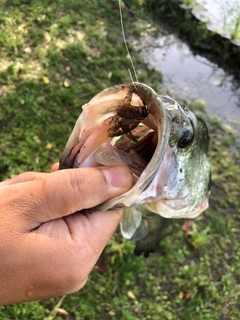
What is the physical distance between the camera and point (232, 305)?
375cm

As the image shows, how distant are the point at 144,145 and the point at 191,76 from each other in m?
4.44

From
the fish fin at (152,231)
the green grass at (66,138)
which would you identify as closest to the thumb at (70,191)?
the fish fin at (152,231)

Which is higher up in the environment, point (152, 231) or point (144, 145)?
point (144, 145)

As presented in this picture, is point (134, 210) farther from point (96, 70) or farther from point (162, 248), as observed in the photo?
point (96, 70)

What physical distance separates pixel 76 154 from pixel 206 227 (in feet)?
9.58

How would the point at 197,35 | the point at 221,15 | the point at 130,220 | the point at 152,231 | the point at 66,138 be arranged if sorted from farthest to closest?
the point at 221,15, the point at 197,35, the point at 66,138, the point at 152,231, the point at 130,220

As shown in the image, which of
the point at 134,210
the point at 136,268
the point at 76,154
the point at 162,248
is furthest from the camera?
the point at 162,248

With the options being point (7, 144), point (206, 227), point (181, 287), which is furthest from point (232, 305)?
point (7, 144)

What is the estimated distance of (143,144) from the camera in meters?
1.77

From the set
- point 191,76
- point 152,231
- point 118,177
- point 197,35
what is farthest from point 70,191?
point 197,35

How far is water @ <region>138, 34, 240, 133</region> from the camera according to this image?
18.2 ft

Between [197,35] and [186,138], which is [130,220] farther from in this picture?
[197,35]

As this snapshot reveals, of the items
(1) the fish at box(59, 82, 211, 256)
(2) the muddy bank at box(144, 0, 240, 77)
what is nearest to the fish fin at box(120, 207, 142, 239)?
(1) the fish at box(59, 82, 211, 256)

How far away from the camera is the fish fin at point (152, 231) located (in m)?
2.83
